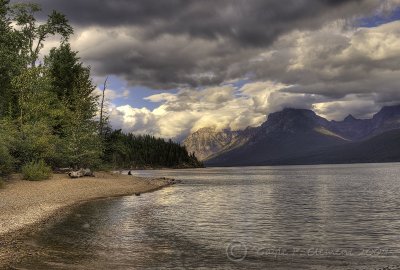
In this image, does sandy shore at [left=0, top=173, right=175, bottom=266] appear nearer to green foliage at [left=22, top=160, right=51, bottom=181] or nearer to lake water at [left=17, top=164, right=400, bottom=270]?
green foliage at [left=22, top=160, right=51, bottom=181]

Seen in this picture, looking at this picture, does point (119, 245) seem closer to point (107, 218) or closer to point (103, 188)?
point (107, 218)

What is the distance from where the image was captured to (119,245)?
19781 mm

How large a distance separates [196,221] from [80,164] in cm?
3917

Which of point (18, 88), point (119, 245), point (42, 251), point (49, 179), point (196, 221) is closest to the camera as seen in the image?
point (42, 251)

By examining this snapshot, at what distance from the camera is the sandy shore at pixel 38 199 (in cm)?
2215

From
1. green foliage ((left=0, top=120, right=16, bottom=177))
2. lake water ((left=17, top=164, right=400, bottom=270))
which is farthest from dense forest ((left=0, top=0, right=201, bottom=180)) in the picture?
lake water ((left=17, top=164, right=400, bottom=270))

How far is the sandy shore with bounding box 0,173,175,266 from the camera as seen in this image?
2215 centimetres

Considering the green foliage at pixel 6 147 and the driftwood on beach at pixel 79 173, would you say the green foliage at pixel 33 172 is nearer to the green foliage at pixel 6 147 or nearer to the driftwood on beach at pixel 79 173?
the green foliage at pixel 6 147

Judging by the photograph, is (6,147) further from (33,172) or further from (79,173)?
(79,173)

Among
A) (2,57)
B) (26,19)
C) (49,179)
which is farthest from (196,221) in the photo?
(26,19)

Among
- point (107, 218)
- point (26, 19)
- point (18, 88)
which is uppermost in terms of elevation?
point (26, 19)

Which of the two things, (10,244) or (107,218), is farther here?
(107,218)

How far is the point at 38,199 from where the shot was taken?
36.2m

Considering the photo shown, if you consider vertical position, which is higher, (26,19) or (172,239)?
(26,19)
